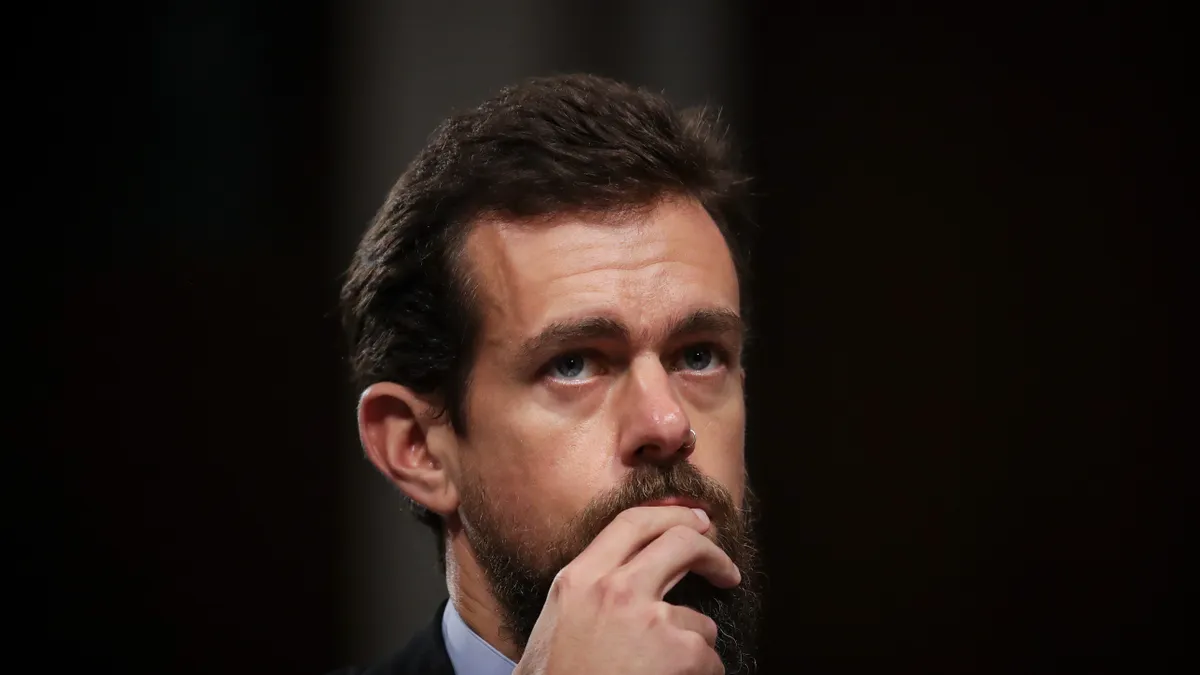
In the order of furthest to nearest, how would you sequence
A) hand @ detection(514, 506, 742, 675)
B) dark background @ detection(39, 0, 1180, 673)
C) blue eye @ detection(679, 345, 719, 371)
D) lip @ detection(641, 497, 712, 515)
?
dark background @ detection(39, 0, 1180, 673)
blue eye @ detection(679, 345, 719, 371)
lip @ detection(641, 497, 712, 515)
hand @ detection(514, 506, 742, 675)

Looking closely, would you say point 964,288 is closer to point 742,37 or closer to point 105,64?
point 742,37

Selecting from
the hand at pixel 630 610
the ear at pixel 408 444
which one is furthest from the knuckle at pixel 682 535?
the ear at pixel 408 444

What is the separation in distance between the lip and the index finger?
2 cm

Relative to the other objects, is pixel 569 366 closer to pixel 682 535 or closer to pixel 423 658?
pixel 682 535

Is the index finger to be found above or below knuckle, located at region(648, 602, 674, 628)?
above

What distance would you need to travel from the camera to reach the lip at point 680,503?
1522 millimetres

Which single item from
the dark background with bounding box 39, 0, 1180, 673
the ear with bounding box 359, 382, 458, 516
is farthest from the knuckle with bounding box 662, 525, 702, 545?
the dark background with bounding box 39, 0, 1180, 673

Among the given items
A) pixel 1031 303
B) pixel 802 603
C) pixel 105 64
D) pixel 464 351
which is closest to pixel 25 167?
pixel 105 64

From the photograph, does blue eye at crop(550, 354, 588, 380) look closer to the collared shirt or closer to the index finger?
the index finger

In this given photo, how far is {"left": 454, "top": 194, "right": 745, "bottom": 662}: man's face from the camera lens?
1526mm

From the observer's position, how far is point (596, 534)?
4.95ft

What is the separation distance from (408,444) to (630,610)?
484 mm

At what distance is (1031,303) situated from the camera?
2.31 metres

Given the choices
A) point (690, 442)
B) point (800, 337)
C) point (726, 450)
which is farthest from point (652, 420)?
point (800, 337)
